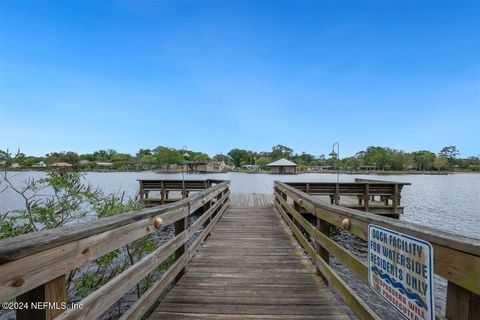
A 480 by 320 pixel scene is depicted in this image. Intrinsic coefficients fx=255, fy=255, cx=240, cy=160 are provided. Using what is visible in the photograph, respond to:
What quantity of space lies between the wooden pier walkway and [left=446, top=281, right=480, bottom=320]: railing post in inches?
57.2

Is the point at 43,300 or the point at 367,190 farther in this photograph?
the point at 367,190

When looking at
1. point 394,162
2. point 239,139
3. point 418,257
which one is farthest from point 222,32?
point 239,139

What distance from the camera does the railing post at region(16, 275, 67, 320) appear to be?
1.06 m

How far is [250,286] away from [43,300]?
2.33 metres

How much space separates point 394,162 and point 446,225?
88071 mm

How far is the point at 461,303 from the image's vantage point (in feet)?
3.48

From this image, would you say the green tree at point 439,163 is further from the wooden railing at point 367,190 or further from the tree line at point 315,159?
the wooden railing at point 367,190

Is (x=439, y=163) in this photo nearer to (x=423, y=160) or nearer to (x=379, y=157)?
(x=423, y=160)

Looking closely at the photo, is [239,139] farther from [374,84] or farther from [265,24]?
[265,24]

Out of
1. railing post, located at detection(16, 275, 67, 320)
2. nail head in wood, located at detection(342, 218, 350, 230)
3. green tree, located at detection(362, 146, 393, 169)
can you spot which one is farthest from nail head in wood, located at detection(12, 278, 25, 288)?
green tree, located at detection(362, 146, 393, 169)

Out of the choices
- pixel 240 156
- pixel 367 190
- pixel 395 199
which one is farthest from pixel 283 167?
pixel 367 190

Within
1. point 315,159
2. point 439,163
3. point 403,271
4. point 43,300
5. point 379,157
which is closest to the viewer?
point 43,300

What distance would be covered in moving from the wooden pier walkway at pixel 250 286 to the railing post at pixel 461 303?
1.45 metres

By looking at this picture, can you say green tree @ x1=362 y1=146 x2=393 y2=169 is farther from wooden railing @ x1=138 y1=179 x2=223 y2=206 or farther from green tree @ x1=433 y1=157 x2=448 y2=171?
wooden railing @ x1=138 y1=179 x2=223 y2=206
